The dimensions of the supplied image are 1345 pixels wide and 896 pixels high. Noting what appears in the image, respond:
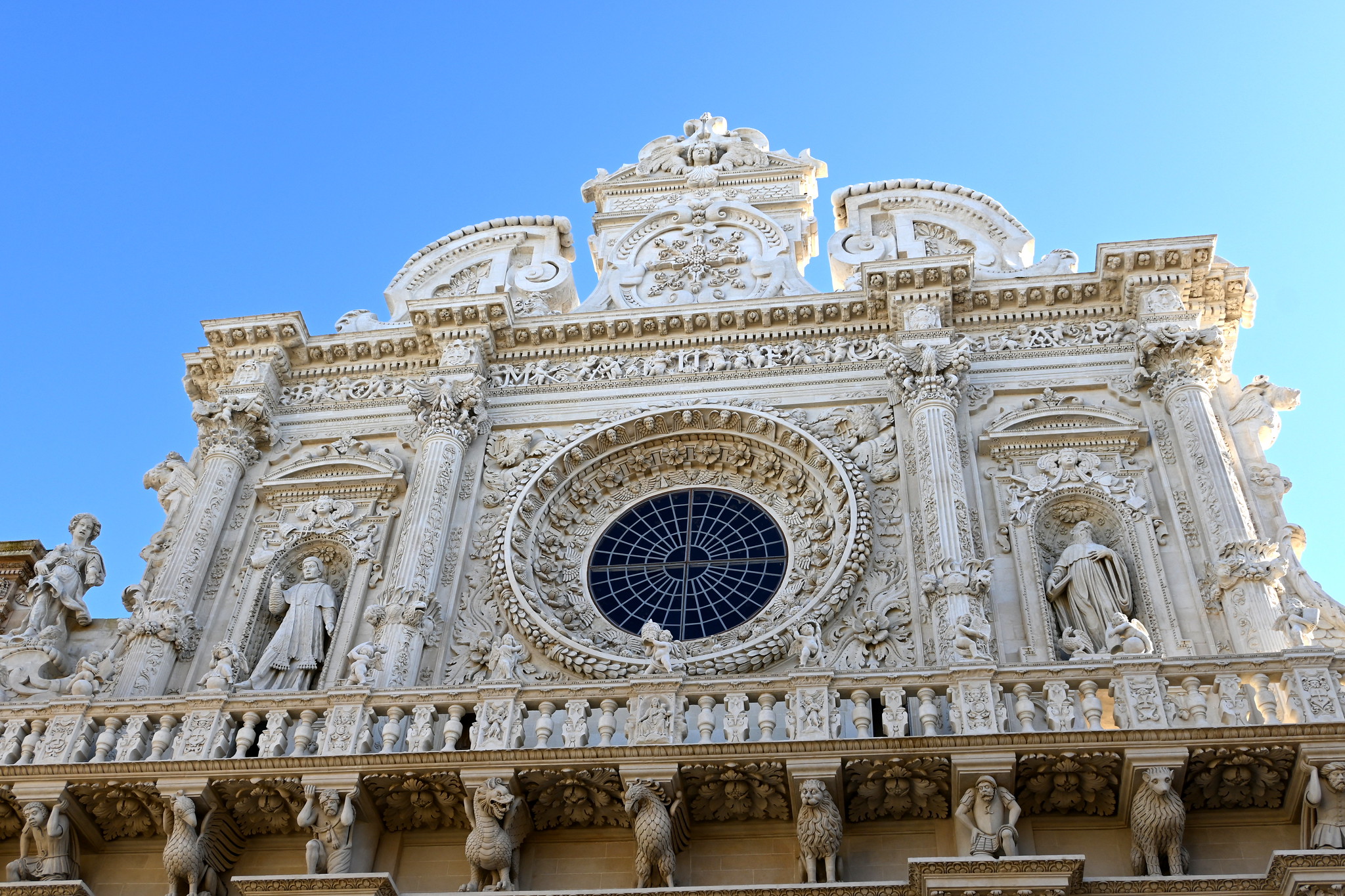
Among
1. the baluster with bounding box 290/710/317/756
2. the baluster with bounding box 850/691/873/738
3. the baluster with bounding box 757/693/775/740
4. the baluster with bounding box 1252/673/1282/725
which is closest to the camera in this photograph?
the baluster with bounding box 1252/673/1282/725

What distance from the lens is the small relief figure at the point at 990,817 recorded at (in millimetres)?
10258

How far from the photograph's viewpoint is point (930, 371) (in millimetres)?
15531

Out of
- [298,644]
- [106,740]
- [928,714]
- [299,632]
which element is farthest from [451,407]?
[928,714]

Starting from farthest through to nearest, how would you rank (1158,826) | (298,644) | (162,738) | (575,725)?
(298,644) → (162,738) → (575,725) → (1158,826)

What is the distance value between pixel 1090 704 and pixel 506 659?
4.99 metres

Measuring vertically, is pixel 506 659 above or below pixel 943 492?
below

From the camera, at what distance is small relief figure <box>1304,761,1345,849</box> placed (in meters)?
9.95

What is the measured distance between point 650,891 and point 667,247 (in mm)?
10443

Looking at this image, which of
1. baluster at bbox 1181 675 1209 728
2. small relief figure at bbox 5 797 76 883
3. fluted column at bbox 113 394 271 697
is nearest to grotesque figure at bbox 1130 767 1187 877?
baluster at bbox 1181 675 1209 728

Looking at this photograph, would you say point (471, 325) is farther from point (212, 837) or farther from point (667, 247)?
point (212, 837)

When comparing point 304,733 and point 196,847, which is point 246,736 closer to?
point 304,733

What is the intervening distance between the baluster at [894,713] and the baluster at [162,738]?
6026 millimetres

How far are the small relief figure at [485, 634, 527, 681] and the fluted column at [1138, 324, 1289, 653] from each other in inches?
256

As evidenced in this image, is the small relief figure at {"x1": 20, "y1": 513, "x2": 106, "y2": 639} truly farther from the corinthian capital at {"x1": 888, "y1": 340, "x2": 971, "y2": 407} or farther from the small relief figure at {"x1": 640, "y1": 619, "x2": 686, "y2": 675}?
the corinthian capital at {"x1": 888, "y1": 340, "x2": 971, "y2": 407}
